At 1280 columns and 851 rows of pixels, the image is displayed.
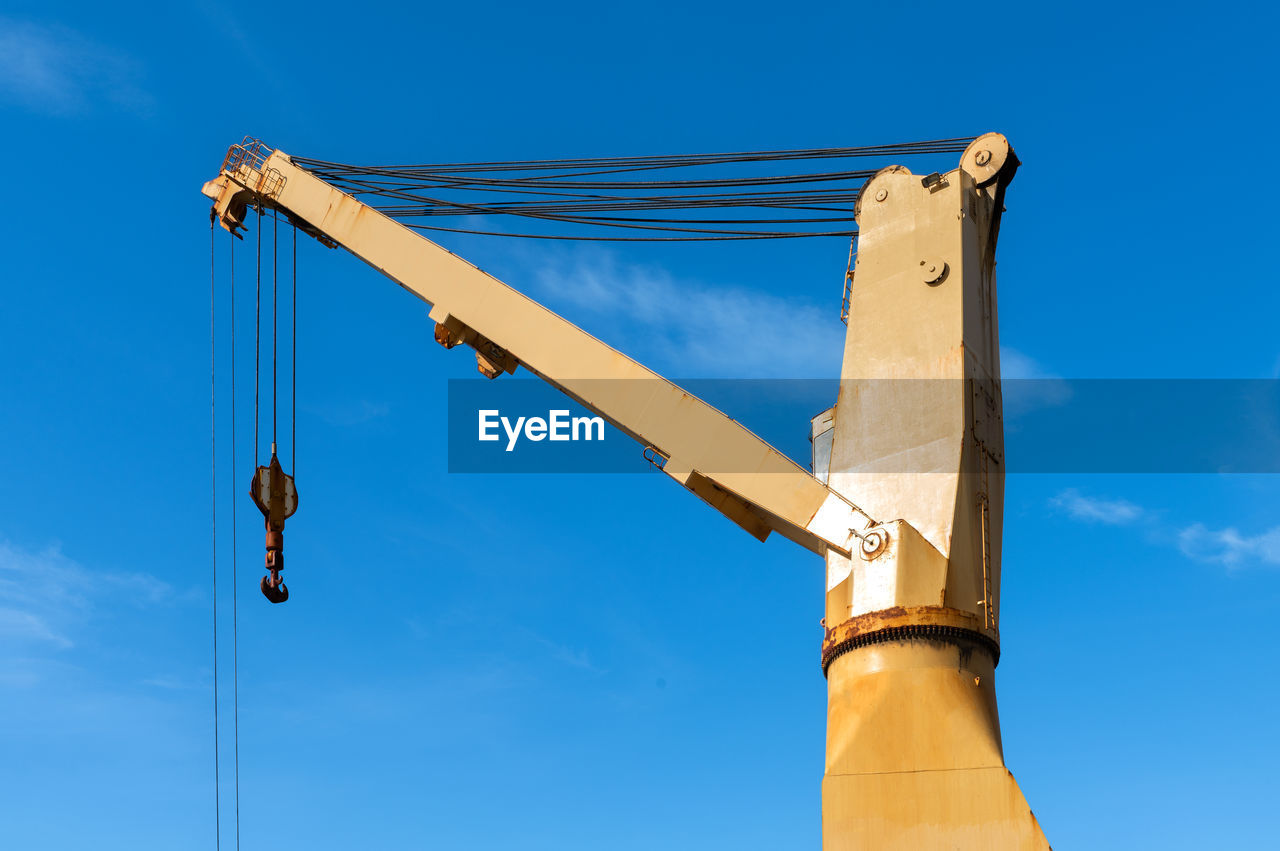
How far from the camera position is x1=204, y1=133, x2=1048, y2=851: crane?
1359cm

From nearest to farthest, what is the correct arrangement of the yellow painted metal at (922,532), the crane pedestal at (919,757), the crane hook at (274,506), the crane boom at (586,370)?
the crane pedestal at (919,757) → the yellow painted metal at (922,532) → the crane boom at (586,370) → the crane hook at (274,506)

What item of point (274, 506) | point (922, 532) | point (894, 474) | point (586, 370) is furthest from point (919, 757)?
point (274, 506)

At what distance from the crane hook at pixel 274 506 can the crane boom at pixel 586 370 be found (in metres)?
3.20

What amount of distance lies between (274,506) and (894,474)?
8862mm

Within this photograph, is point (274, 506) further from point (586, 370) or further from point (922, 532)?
point (922, 532)

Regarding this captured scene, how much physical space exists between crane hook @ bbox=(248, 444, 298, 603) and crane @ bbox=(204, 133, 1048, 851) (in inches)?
6.4

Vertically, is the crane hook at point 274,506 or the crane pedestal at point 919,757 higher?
the crane hook at point 274,506

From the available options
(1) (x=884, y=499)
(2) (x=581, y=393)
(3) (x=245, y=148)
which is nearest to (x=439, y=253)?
(2) (x=581, y=393)

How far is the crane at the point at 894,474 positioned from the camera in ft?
44.6

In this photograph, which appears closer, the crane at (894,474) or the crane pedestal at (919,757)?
the crane pedestal at (919,757)

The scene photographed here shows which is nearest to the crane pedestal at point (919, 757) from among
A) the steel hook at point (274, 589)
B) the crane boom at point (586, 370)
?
the crane boom at point (586, 370)

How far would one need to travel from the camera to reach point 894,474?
49.0 ft

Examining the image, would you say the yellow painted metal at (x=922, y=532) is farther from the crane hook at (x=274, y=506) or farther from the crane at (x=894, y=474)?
the crane hook at (x=274, y=506)

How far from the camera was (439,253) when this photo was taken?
18422mm
